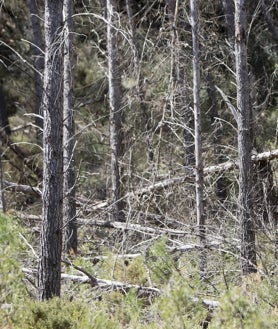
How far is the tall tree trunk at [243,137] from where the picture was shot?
8.75m

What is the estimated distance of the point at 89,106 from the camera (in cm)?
1762

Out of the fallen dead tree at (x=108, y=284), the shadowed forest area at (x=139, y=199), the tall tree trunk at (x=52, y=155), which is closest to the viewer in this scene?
the shadowed forest area at (x=139, y=199)

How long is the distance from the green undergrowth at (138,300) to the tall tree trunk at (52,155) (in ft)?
0.95

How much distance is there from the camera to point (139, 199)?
476 inches

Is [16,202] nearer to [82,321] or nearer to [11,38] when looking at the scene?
[11,38]

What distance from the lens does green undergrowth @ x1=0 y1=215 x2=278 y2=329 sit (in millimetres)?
4945

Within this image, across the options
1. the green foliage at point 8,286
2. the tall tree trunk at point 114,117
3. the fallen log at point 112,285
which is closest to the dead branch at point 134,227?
the tall tree trunk at point 114,117

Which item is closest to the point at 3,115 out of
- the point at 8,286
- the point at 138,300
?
the point at 138,300

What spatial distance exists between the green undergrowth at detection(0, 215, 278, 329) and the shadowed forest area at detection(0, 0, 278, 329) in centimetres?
2

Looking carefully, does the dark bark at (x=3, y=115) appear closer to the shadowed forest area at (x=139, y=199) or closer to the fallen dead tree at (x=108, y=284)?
the shadowed forest area at (x=139, y=199)

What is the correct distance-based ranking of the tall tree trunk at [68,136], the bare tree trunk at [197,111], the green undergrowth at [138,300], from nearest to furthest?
the green undergrowth at [138,300], the bare tree trunk at [197,111], the tall tree trunk at [68,136]

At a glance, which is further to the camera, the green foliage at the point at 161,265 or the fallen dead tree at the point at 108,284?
→ the fallen dead tree at the point at 108,284

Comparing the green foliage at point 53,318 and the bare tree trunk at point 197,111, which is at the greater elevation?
the bare tree trunk at point 197,111

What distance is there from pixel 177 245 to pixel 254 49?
25.3ft
